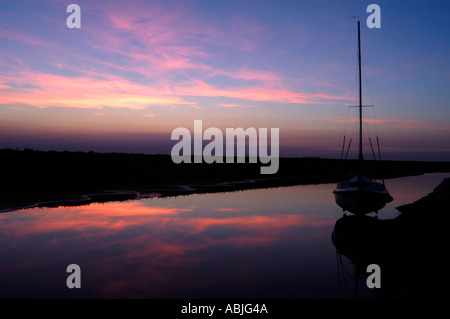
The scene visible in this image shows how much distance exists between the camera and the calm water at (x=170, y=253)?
9969 millimetres

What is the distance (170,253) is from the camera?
1385 cm

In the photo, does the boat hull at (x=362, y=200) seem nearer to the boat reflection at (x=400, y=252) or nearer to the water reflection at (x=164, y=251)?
the boat reflection at (x=400, y=252)

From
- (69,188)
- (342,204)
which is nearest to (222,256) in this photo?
(342,204)

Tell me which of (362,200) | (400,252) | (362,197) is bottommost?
(400,252)

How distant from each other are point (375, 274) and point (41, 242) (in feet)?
43.7

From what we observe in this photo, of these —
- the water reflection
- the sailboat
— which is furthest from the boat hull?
the water reflection

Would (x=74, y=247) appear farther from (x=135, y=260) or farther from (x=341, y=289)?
(x=341, y=289)

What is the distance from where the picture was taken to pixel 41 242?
15.2 meters

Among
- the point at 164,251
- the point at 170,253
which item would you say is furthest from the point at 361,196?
the point at 164,251

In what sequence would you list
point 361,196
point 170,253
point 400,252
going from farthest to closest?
1. point 361,196
2. point 170,253
3. point 400,252

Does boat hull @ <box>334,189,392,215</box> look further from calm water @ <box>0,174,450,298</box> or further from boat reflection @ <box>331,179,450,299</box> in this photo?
calm water @ <box>0,174,450,298</box>

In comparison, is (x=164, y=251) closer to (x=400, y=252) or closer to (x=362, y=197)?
(x=400, y=252)

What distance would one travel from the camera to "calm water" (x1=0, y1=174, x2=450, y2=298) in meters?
9.97

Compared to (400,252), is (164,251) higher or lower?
lower
